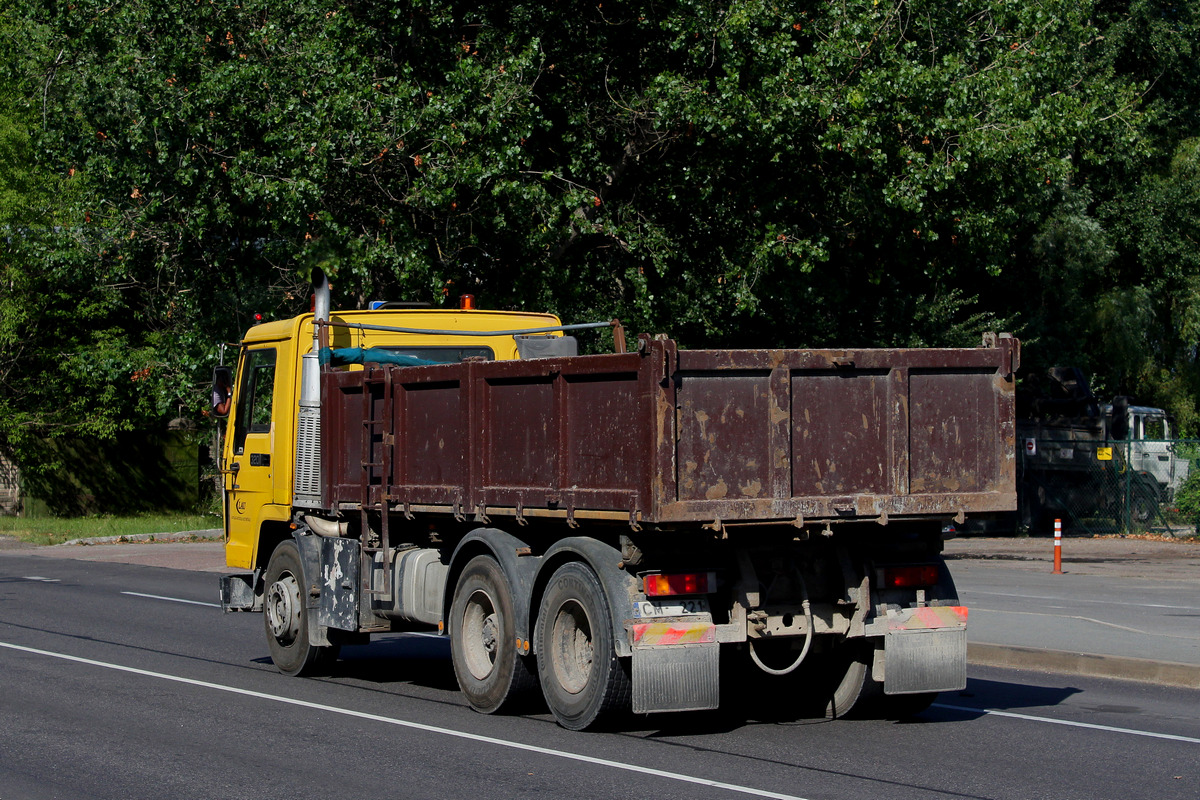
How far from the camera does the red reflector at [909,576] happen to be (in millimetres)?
8578

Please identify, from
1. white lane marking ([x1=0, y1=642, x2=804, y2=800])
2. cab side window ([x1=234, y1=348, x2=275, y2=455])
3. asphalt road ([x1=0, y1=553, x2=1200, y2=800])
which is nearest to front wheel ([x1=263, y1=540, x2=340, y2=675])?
asphalt road ([x1=0, y1=553, x2=1200, y2=800])

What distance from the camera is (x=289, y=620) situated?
11.4 metres

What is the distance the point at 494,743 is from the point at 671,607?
4.43 feet

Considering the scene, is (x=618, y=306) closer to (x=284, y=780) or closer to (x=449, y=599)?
(x=449, y=599)

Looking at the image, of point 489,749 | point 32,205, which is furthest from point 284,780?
point 32,205

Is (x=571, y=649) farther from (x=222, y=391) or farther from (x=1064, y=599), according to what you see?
(x=1064, y=599)

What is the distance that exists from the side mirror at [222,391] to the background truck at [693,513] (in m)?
2.29

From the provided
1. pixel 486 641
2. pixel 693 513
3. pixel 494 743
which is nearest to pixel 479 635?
pixel 486 641

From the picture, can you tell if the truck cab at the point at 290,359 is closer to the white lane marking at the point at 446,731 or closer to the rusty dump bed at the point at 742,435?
the white lane marking at the point at 446,731

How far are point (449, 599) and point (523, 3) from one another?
13099mm

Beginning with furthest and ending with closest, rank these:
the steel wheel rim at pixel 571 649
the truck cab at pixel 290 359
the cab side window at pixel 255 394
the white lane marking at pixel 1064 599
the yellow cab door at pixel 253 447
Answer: the white lane marking at pixel 1064 599, the cab side window at pixel 255 394, the yellow cab door at pixel 253 447, the truck cab at pixel 290 359, the steel wheel rim at pixel 571 649

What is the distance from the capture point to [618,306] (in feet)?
70.7

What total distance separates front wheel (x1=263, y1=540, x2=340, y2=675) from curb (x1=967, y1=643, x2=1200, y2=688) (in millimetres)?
5734

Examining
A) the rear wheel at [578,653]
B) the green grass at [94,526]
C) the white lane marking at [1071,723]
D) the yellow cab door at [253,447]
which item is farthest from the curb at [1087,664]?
the green grass at [94,526]
